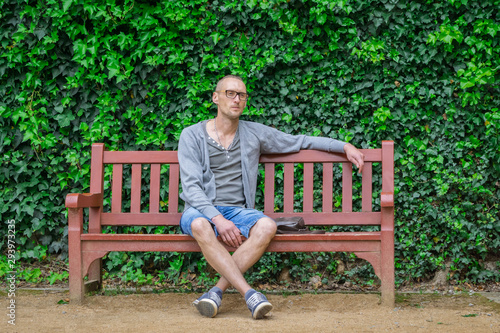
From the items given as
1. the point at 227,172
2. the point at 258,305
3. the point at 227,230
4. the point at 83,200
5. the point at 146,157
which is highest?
the point at 146,157

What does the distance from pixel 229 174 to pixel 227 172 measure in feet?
0.07

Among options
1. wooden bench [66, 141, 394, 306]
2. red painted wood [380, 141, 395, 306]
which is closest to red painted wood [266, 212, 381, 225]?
wooden bench [66, 141, 394, 306]

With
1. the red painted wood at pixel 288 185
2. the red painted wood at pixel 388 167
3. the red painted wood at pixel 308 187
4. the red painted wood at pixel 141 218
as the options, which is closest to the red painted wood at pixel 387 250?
the red painted wood at pixel 388 167

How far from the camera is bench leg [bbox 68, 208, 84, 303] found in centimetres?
391

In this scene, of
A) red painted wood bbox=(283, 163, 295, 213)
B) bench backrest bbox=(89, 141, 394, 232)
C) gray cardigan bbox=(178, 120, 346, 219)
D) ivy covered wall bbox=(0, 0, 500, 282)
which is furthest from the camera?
ivy covered wall bbox=(0, 0, 500, 282)

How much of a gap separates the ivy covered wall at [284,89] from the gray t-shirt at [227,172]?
70 cm

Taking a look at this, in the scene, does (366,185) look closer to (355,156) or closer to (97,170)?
(355,156)

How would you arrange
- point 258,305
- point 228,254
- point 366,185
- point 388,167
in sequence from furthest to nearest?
point 366,185 < point 388,167 < point 228,254 < point 258,305

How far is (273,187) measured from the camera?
169 inches

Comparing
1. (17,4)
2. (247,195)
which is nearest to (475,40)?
(247,195)

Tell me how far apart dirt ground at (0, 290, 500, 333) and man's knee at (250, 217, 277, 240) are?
0.52m

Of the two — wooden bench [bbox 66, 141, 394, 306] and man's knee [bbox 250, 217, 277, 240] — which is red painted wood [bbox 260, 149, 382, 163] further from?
man's knee [bbox 250, 217, 277, 240]

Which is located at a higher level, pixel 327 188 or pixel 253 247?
pixel 327 188

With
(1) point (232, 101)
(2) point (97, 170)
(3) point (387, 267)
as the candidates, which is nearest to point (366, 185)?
(3) point (387, 267)
